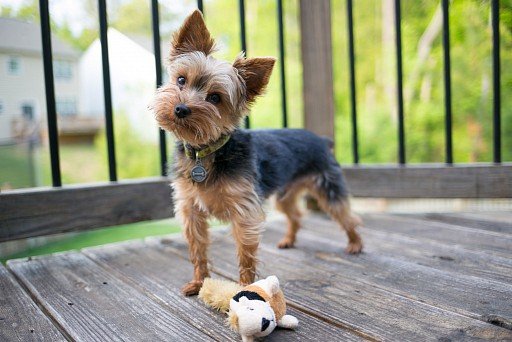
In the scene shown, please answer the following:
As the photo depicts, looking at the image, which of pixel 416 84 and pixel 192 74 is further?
pixel 416 84

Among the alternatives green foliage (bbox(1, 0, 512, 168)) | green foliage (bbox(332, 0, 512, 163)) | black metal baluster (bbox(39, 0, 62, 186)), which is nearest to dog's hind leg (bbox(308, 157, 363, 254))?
black metal baluster (bbox(39, 0, 62, 186))

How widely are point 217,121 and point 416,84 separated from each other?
28.9ft

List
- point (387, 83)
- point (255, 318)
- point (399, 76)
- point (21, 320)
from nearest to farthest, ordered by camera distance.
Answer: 1. point (255, 318)
2. point (21, 320)
3. point (399, 76)
4. point (387, 83)

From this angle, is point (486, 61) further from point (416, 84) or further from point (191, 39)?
point (191, 39)

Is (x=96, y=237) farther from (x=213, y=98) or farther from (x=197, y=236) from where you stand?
(x=213, y=98)

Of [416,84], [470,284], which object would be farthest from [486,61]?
[470,284]

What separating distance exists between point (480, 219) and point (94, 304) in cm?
280

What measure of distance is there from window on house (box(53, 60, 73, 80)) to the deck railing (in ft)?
1.26

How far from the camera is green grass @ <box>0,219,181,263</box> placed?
2997 millimetres

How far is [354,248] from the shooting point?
2.81 meters

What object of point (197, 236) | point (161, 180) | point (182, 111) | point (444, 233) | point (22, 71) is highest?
point (22, 71)

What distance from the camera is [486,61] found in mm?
7238

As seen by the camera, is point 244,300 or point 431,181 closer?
point 244,300

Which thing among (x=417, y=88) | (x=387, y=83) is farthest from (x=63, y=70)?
(x=387, y=83)
